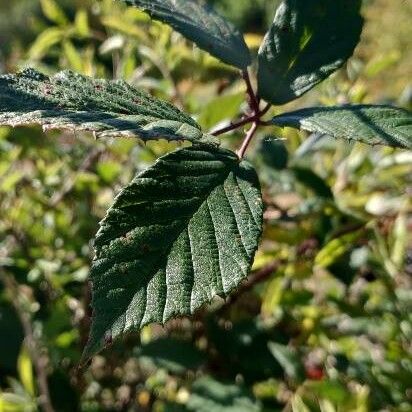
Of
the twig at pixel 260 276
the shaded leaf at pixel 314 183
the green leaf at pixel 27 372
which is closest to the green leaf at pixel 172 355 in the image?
the twig at pixel 260 276

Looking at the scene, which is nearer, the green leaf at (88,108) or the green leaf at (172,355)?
the green leaf at (88,108)

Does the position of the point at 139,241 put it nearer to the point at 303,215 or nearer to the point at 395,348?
the point at 303,215

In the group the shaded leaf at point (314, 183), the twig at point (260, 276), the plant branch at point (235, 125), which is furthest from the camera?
the twig at point (260, 276)

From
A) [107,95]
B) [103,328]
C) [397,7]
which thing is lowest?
[103,328]

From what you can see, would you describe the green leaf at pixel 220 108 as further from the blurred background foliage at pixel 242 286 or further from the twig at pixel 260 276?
the twig at pixel 260 276

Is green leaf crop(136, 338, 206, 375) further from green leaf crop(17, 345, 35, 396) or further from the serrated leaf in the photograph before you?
the serrated leaf

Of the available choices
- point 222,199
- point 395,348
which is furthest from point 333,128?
point 395,348

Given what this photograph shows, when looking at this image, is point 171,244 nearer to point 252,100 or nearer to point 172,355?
point 252,100
